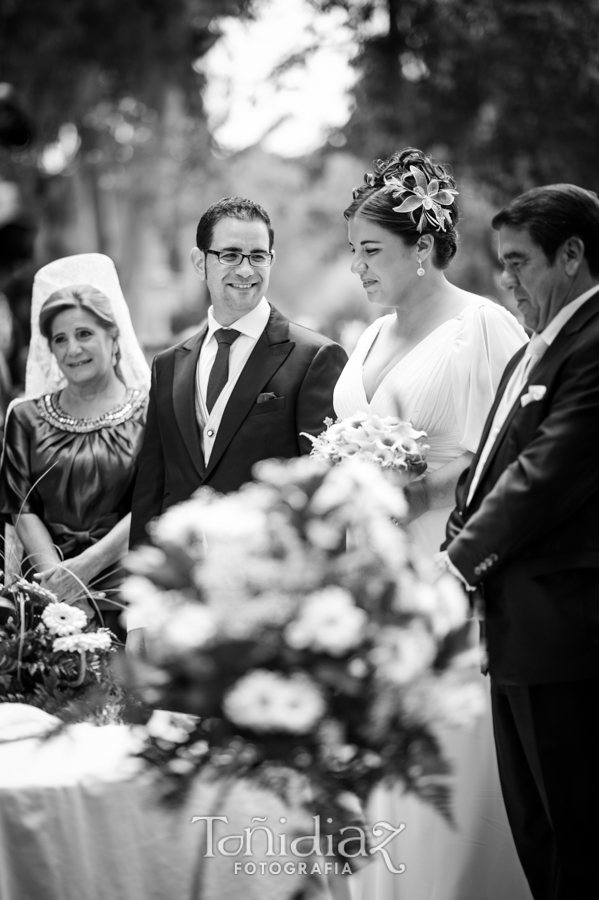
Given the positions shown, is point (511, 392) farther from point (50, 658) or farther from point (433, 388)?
point (50, 658)

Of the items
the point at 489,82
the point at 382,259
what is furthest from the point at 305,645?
the point at 489,82

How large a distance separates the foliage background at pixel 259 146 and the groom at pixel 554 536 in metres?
5.02

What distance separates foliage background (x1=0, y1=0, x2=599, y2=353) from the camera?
10.4m

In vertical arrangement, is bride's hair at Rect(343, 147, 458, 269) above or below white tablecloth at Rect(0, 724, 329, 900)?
above

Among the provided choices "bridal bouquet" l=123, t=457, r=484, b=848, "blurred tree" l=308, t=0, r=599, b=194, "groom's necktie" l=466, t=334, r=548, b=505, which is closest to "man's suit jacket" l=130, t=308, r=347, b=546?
"groom's necktie" l=466, t=334, r=548, b=505

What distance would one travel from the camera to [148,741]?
2.19 meters

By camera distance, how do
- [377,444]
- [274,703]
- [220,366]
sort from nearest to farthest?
[274,703]
[377,444]
[220,366]

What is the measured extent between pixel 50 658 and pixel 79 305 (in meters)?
1.63

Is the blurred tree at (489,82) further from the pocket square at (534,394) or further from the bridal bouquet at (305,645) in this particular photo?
the bridal bouquet at (305,645)

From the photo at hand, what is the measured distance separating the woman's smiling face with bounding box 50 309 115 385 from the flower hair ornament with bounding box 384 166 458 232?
1.51m

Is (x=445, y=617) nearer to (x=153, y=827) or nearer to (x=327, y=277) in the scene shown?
(x=153, y=827)

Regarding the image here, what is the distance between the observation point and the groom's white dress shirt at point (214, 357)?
3.77 meters

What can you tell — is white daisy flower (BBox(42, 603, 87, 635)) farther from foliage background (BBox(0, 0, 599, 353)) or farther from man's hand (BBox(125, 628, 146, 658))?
foliage background (BBox(0, 0, 599, 353))

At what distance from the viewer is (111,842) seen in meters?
2.77
